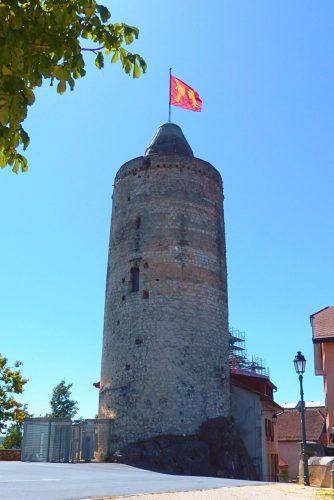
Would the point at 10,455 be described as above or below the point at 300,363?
below

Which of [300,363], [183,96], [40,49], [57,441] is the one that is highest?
[183,96]

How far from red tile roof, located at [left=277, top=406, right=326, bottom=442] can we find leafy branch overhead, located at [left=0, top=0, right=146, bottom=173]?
37.6m

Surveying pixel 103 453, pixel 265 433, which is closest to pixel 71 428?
pixel 103 453

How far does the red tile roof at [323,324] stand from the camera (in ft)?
61.3

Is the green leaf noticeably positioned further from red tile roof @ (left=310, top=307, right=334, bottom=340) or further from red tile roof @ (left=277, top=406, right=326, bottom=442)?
red tile roof @ (left=277, top=406, right=326, bottom=442)

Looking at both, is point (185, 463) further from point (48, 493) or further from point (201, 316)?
point (48, 493)

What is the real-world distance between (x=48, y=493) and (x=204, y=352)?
17.1 m

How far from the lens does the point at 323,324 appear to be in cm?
1969

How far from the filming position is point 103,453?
85.9 feet

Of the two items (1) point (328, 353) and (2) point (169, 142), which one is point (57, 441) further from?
(2) point (169, 142)

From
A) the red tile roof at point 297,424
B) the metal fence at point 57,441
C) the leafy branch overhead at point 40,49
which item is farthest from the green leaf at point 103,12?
the red tile roof at point 297,424

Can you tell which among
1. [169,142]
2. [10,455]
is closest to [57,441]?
[10,455]

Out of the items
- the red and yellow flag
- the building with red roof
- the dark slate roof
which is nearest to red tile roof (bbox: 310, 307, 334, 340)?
the building with red roof

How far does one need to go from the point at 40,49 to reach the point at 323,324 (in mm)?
17349
